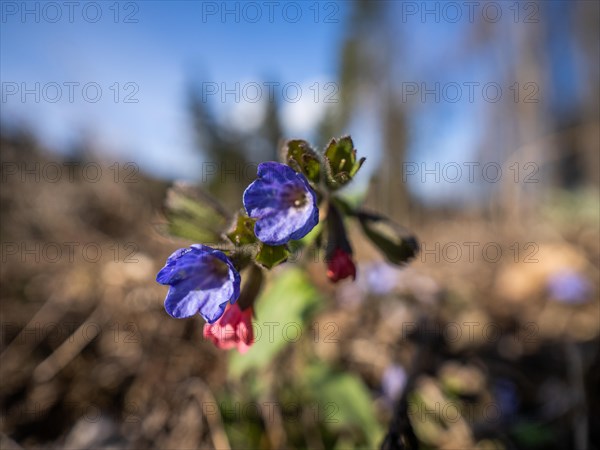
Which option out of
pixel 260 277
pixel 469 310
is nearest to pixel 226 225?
pixel 260 277

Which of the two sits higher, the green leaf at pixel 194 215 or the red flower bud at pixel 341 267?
the green leaf at pixel 194 215

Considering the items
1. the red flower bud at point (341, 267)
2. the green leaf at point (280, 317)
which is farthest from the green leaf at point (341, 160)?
the green leaf at point (280, 317)

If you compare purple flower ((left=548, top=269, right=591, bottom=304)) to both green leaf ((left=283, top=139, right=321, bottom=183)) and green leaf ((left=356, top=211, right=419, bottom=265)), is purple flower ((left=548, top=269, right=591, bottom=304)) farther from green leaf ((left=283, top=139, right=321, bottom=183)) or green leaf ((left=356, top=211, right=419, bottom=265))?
green leaf ((left=283, top=139, right=321, bottom=183))

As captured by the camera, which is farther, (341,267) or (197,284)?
(341,267)

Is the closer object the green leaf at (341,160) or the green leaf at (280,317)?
the green leaf at (341,160)

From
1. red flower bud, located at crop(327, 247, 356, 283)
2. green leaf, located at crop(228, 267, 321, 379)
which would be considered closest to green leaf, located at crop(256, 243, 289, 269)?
red flower bud, located at crop(327, 247, 356, 283)

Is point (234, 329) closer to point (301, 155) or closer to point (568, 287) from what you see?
point (301, 155)

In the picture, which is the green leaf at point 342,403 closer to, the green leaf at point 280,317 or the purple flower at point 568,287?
the green leaf at point 280,317

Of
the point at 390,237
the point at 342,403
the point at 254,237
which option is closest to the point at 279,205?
the point at 254,237
